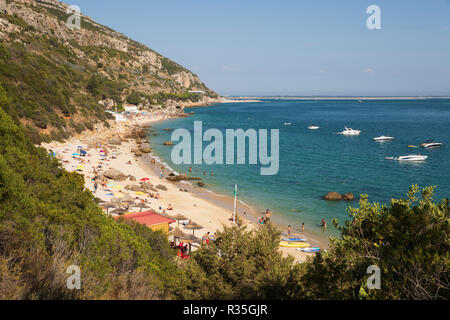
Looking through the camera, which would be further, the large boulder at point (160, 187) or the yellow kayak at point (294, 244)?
the large boulder at point (160, 187)

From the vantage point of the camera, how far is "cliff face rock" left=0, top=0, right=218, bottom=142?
39.1 metres

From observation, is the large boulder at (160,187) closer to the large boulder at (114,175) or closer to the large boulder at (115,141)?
the large boulder at (114,175)

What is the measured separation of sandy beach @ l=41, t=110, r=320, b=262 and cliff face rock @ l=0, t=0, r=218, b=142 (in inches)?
150

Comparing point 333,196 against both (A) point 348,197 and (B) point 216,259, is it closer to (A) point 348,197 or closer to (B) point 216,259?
(A) point 348,197

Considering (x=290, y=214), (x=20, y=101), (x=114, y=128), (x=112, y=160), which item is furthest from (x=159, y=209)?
(x=114, y=128)

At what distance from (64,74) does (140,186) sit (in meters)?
44.1

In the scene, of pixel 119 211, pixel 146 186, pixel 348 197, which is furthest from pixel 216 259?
pixel 348 197

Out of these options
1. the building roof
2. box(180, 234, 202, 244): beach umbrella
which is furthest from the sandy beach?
the building roof

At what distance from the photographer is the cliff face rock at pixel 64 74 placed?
39125 millimetres

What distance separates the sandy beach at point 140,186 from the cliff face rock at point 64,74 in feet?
12.5

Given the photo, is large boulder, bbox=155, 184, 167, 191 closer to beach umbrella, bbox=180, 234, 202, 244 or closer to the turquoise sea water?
the turquoise sea water

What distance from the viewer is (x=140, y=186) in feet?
95.7

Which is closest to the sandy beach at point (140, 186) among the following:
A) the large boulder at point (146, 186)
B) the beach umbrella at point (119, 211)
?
the large boulder at point (146, 186)
